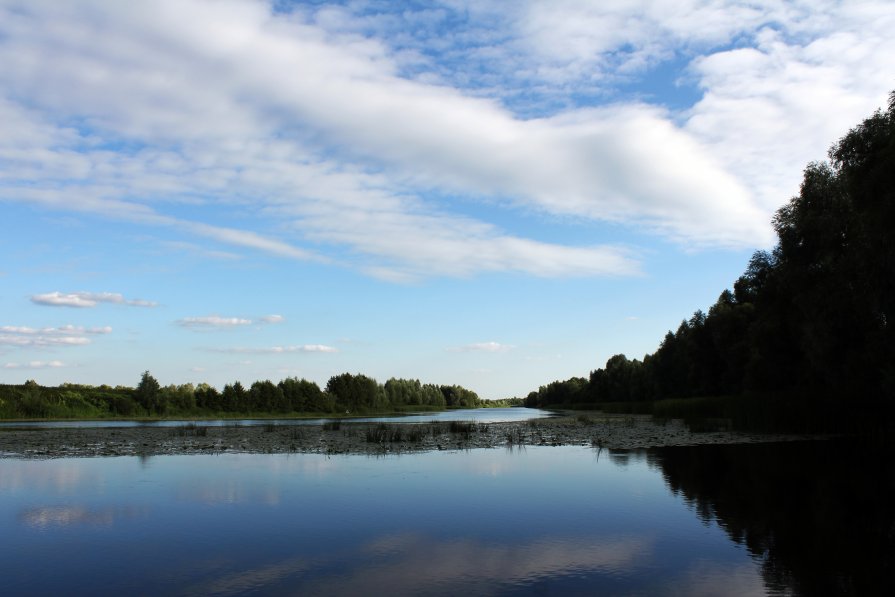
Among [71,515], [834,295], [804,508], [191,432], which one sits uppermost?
[834,295]

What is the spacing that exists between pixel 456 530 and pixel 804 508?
821 centimetres

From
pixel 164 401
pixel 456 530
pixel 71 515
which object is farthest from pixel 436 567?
pixel 164 401

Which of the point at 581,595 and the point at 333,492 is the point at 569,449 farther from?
the point at 581,595

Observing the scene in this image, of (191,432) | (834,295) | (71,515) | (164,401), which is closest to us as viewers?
(71,515)

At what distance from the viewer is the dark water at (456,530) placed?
9.45m

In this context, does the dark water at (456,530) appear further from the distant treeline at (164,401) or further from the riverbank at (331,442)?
the distant treeline at (164,401)

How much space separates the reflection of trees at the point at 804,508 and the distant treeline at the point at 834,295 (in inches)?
328

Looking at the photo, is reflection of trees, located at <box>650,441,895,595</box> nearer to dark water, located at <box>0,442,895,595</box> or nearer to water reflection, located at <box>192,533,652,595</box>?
dark water, located at <box>0,442,895,595</box>

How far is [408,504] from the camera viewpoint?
16.1 m

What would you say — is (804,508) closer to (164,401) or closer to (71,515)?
(71,515)

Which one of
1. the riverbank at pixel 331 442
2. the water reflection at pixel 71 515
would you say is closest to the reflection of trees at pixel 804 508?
the riverbank at pixel 331 442

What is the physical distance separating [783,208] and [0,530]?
4730cm

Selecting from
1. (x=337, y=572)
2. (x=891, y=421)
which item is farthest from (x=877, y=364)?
(x=337, y=572)

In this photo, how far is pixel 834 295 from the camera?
35125 millimetres
